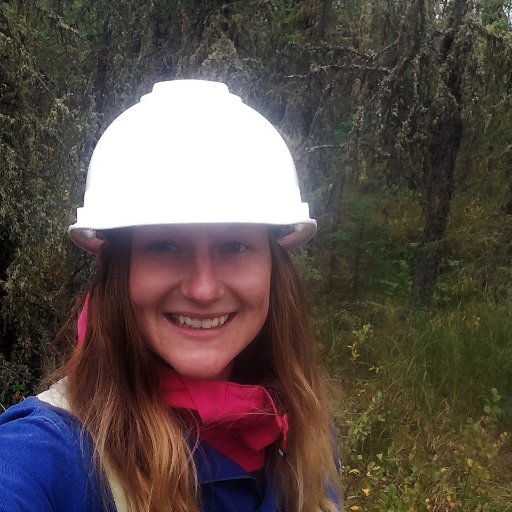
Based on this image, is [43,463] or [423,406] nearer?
[43,463]

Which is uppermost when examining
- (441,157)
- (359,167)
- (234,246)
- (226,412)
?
(441,157)

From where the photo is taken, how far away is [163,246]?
1.21 metres

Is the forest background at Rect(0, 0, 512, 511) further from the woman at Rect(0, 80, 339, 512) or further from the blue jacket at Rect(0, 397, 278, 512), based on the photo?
the blue jacket at Rect(0, 397, 278, 512)

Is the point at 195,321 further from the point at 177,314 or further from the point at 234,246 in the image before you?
the point at 234,246

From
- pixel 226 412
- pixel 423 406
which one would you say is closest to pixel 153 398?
pixel 226 412

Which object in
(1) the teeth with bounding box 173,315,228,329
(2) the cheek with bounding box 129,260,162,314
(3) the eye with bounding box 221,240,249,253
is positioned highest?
(3) the eye with bounding box 221,240,249,253

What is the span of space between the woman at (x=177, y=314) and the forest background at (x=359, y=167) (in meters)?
1.84

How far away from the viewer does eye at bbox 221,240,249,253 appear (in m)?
1.26

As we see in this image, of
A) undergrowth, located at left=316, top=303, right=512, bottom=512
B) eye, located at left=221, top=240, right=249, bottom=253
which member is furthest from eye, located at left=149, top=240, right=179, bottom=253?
undergrowth, located at left=316, top=303, right=512, bottom=512

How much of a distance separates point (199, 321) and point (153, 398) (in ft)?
0.58

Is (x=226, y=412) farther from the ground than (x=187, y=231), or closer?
closer

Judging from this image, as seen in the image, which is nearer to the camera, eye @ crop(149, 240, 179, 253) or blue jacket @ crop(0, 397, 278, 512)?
blue jacket @ crop(0, 397, 278, 512)

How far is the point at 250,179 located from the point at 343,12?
221 inches

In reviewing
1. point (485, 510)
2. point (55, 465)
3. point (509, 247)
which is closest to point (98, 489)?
point (55, 465)
